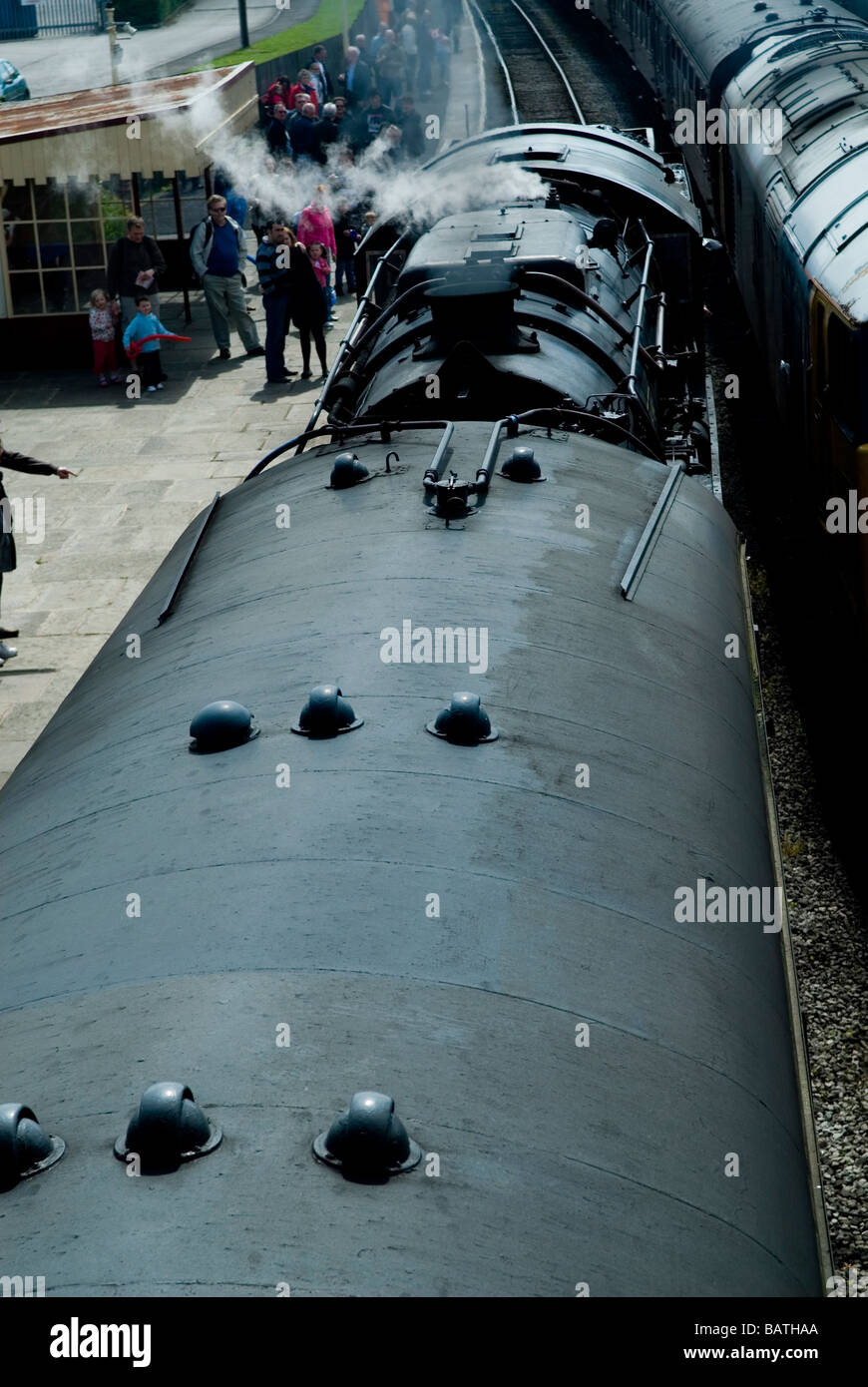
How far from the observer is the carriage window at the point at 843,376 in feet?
30.8

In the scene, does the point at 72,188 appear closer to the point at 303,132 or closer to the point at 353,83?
the point at 303,132

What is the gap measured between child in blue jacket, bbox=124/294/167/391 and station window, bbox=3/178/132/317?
1391 mm

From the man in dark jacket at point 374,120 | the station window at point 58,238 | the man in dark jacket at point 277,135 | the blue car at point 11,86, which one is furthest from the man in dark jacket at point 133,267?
the blue car at point 11,86

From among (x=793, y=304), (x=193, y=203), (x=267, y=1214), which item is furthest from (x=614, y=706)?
(x=193, y=203)

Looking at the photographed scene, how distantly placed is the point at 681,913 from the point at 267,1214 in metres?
1.71

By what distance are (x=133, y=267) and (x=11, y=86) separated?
16817 mm

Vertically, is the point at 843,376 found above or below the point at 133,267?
below

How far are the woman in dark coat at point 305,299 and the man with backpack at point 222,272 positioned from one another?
40.5 inches

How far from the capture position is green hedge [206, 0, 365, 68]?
30.2m

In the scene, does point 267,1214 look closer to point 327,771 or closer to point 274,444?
point 327,771

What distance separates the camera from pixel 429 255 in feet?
29.8

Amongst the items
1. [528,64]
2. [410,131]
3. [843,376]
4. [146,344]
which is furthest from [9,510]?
[528,64]

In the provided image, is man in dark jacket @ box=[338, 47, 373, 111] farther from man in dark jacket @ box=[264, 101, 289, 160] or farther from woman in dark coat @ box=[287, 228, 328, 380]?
woman in dark coat @ box=[287, 228, 328, 380]

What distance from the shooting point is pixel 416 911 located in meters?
3.50
